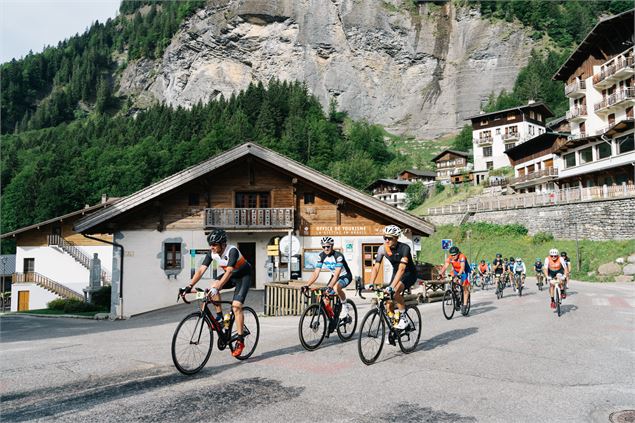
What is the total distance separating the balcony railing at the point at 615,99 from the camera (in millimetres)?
42500

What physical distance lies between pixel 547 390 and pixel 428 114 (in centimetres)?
12918

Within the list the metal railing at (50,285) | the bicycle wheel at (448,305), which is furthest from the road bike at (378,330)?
the metal railing at (50,285)

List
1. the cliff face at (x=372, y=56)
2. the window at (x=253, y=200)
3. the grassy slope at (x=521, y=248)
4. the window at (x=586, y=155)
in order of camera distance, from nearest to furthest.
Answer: the window at (x=253, y=200) < the grassy slope at (x=521, y=248) < the window at (x=586, y=155) < the cliff face at (x=372, y=56)

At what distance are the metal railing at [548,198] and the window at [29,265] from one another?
4531 cm

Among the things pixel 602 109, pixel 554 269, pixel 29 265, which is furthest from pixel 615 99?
pixel 29 265

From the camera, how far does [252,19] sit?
134875 millimetres

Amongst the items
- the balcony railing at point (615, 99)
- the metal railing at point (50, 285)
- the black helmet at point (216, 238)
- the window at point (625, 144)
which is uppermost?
the balcony railing at point (615, 99)

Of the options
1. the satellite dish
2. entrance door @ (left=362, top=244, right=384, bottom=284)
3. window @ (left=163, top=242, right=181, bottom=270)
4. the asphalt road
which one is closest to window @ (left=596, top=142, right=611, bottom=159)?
entrance door @ (left=362, top=244, right=384, bottom=284)

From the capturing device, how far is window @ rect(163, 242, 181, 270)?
20.7 metres

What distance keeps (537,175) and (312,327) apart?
56.3m

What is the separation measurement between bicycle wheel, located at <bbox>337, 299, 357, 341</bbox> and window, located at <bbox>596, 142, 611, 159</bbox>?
4363 centimetres

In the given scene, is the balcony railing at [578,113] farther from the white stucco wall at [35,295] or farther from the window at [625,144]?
the white stucco wall at [35,295]

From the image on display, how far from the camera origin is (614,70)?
145 feet

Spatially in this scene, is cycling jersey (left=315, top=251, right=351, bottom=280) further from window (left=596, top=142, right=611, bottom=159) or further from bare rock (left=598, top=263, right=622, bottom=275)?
window (left=596, top=142, right=611, bottom=159)
